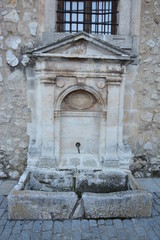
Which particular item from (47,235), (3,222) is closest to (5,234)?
(3,222)

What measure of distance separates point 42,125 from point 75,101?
751mm

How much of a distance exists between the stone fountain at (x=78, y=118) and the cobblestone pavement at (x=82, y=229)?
21.7 inches

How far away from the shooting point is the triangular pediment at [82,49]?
11.1 ft

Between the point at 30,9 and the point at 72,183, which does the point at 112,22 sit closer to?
the point at 30,9

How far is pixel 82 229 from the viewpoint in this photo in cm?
262

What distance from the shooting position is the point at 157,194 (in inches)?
139

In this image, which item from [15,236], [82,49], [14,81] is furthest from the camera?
[14,81]

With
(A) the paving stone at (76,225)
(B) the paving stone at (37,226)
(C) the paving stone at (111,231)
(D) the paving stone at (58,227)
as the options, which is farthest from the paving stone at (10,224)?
(C) the paving stone at (111,231)

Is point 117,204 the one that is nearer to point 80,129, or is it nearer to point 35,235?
point 35,235

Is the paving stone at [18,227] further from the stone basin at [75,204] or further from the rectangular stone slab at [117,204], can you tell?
the rectangular stone slab at [117,204]

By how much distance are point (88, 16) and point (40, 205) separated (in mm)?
3485

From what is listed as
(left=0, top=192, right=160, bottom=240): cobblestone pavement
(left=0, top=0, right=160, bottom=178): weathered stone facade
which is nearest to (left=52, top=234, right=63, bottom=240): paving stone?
→ (left=0, top=192, right=160, bottom=240): cobblestone pavement

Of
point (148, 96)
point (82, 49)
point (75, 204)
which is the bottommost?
point (75, 204)

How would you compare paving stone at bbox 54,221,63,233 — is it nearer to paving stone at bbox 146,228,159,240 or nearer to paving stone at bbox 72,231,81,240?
paving stone at bbox 72,231,81,240
